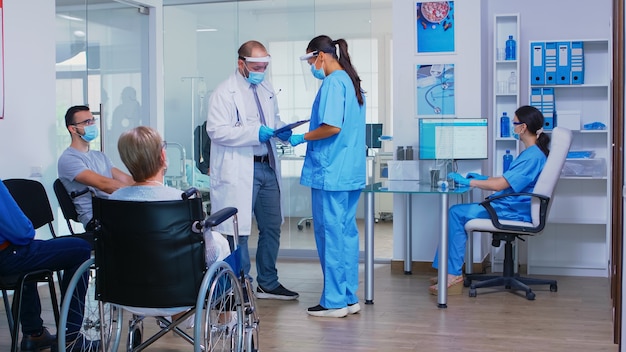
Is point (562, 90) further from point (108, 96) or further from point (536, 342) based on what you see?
point (108, 96)

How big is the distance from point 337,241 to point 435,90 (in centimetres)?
183

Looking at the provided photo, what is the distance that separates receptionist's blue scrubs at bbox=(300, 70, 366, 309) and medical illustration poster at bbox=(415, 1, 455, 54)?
1.50 metres

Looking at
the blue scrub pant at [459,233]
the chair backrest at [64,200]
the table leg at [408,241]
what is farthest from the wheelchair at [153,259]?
the table leg at [408,241]

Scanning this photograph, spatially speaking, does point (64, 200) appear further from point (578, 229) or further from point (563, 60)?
point (563, 60)

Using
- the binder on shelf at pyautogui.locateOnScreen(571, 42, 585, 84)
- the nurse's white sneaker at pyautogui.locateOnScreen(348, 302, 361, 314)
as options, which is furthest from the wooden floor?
the binder on shelf at pyautogui.locateOnScreen(571, 42, 585, 84)

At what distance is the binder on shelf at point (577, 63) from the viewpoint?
20.0 ft

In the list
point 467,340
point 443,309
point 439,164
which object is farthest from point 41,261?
point 439,164

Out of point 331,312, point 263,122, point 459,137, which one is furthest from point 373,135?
point 331,312

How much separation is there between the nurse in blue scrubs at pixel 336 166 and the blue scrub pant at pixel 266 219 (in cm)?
35

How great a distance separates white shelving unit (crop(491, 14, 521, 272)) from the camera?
6.23 m

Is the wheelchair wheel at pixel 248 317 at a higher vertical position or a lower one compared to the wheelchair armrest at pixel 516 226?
lower

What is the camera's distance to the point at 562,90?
20.7ft

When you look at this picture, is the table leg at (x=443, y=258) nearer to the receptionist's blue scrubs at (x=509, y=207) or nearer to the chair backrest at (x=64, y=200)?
the receptionist's blue scrubs at (x=509, y=207)

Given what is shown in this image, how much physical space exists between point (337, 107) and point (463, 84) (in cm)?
176
